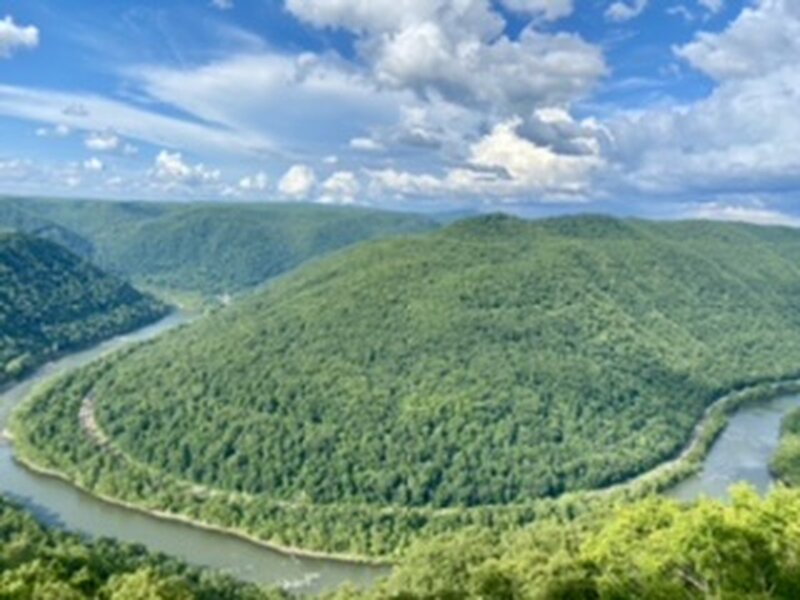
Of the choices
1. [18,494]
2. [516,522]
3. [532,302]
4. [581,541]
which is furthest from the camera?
[532,302]

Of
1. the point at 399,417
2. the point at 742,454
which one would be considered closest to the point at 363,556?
the point at 399,417

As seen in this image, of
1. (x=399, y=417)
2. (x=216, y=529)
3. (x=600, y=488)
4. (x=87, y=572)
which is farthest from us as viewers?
(x=399, y=417)

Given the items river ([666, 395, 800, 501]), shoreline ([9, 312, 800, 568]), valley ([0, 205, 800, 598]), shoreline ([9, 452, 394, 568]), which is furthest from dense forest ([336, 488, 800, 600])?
river ([666, 395, 800, 501])

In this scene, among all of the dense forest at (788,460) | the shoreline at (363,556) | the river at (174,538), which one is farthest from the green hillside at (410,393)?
the dense forest at (788,460)

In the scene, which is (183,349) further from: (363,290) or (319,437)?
(319,437)

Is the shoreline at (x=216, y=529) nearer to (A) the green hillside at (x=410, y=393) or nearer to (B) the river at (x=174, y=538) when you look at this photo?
(B) the river at (x=174, y=538)

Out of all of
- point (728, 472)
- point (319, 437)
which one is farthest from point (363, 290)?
point (728, 472)

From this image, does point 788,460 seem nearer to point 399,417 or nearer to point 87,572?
point 399,417

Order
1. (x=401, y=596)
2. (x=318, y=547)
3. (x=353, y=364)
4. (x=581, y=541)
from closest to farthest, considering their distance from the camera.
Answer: (x=401, y=596) < (x=581, y=541) < (x=318, y=547) < (x=353, y=364)
